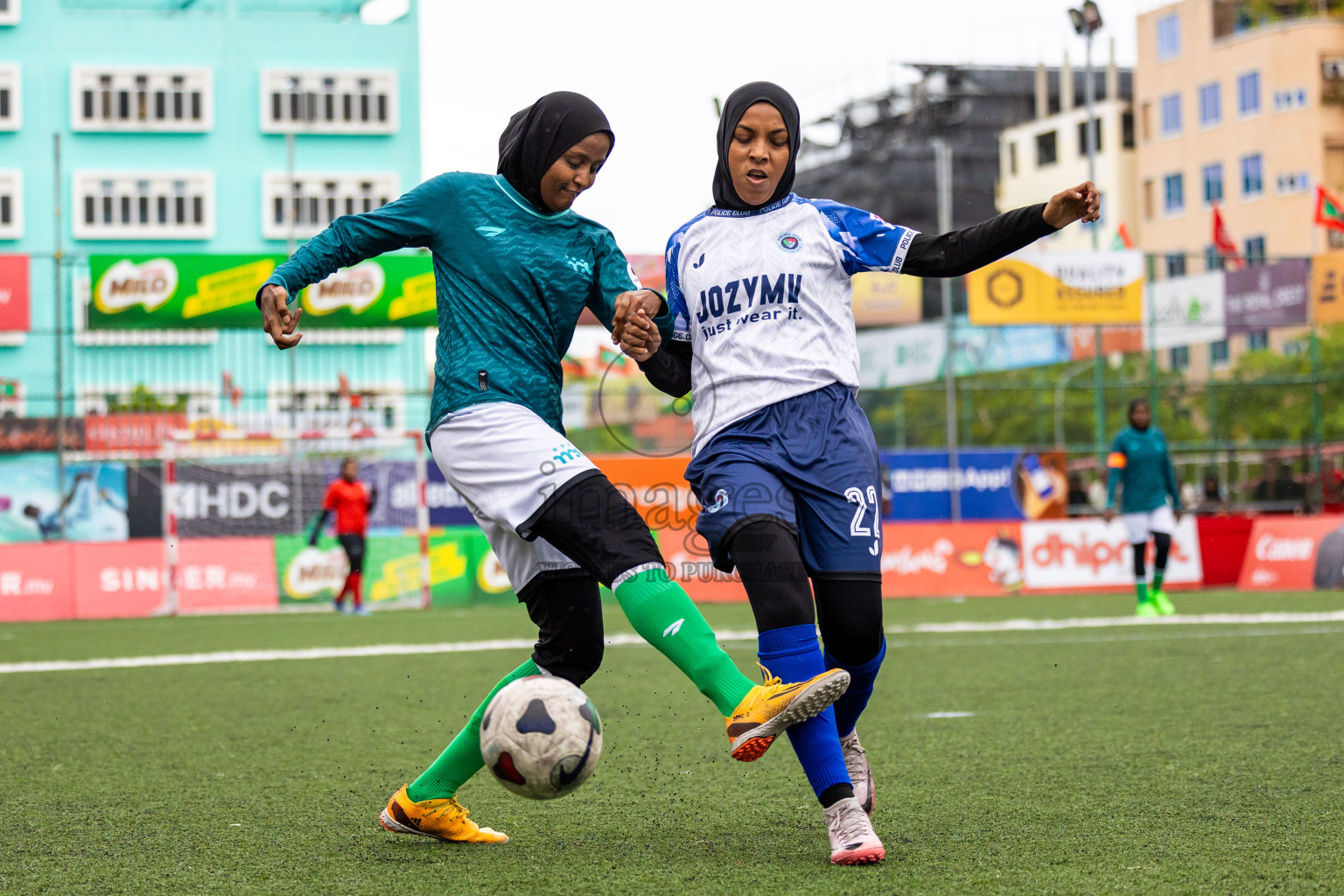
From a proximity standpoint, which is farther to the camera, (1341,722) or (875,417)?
(875,417)

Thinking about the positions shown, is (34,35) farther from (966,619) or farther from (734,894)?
(734,894)

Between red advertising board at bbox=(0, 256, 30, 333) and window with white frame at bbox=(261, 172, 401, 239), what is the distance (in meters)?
23.5

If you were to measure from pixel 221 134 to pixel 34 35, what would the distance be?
5624 mm

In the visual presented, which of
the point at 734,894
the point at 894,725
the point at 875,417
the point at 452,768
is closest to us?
the point at 734,894

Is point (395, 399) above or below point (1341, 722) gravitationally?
above

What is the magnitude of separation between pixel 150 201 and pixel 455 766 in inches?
1592

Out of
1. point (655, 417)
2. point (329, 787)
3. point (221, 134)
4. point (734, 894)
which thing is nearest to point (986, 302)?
point (655, 417)

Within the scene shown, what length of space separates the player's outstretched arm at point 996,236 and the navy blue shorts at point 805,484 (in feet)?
1.51

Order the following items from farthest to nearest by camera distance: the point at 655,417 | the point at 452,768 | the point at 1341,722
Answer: the point at 655,417 < the point at 1341,722 < the point at 452,768

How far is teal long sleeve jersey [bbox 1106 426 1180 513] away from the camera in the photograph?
1406cm

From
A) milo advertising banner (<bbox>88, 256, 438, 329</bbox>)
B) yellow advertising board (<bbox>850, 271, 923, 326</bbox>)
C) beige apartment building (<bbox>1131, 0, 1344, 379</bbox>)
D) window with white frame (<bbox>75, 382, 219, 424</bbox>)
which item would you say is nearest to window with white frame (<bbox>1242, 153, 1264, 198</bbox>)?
beige apartment building (<bbox>1131, 0, 1344, 379</bbox>)

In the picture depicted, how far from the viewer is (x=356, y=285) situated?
18.6 metres

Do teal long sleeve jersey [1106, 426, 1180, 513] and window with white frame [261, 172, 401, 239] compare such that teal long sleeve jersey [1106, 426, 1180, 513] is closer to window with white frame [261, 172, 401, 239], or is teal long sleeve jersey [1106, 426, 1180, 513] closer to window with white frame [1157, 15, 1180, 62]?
window with white frame [261, 172, 401, 239]

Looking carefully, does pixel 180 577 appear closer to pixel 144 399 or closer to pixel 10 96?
pixel 144 399
